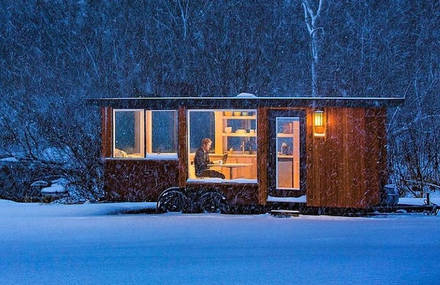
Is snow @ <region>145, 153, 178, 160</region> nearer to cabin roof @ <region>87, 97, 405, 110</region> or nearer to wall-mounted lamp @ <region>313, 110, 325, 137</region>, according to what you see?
cabin roof @ <region>87, 97, 405, 110</region>

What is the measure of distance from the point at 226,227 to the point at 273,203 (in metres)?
2.08

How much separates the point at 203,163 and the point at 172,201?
1.03 meters

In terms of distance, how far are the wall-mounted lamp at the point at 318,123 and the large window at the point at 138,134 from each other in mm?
2982

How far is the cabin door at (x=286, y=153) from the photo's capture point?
12.0m

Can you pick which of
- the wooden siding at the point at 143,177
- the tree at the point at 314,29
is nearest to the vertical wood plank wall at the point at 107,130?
the wooden siding at the point at 143,177

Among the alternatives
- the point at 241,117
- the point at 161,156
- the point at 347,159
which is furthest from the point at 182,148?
the point at 347,159

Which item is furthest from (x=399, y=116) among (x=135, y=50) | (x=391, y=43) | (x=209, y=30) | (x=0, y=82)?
(x=0, y=82)

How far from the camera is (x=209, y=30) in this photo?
1006 inches

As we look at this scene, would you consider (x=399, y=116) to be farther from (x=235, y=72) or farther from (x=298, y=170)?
(x=298, y=170)

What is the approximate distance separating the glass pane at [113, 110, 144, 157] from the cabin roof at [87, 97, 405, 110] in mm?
360

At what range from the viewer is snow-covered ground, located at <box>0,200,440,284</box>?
6703 millimetres

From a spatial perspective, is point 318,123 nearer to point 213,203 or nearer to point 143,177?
point 213,203

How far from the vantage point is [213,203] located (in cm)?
1205

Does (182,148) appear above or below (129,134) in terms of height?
below
